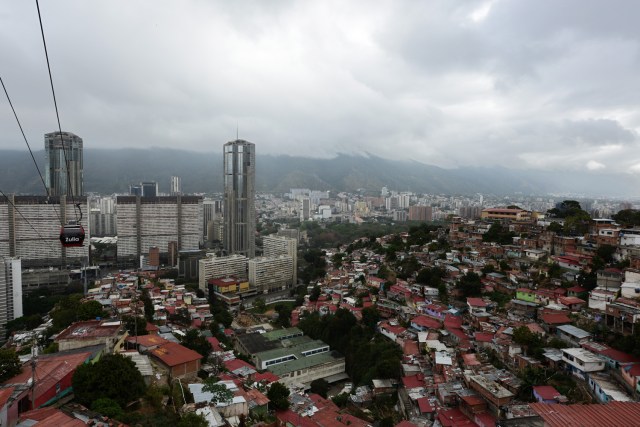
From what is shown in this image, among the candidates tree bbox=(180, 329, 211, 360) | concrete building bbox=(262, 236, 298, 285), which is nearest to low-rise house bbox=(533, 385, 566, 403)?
tree bbox=(180, 329, 211, 360)

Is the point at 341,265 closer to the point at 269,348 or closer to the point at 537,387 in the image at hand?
the point at 269,348

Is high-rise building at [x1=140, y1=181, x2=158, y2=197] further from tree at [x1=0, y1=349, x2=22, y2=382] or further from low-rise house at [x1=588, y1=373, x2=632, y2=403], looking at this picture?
low-rise house at [x1=588, y1=373, x2=632, y2=403]

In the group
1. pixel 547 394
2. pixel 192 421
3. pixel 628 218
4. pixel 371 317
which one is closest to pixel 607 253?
pixel 628 218

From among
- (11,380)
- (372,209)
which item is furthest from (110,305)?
(372,209)

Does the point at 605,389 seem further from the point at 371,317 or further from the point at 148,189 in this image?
the point at 148,189

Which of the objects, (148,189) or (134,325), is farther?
(148,189)

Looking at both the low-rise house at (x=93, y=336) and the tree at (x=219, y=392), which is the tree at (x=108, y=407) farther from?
the low-rise house at (x=93, y=336)
